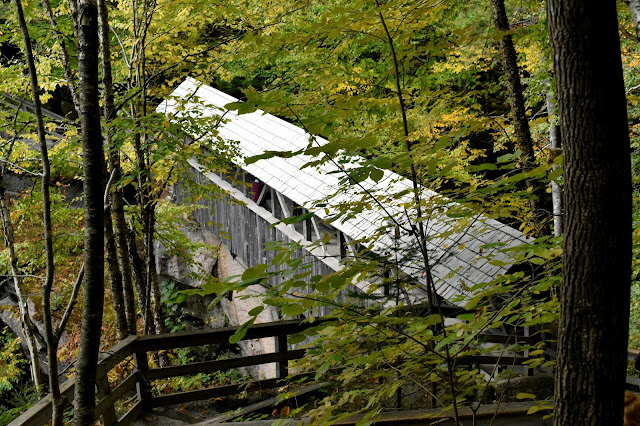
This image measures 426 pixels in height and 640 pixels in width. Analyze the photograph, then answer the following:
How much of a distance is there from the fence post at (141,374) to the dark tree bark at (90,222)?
6.25ft

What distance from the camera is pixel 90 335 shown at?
240 cm

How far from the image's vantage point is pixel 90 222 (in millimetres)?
2410

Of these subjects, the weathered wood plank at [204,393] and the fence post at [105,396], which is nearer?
the fence post at [105,396]

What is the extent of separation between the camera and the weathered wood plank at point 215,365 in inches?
174

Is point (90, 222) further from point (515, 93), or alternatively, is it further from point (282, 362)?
point (515, 93)

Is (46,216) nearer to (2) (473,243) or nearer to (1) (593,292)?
(1) (593,292)

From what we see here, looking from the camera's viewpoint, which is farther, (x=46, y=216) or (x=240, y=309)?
(x=240, y=309)

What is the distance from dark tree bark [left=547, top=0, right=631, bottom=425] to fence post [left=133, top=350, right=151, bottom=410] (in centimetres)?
378

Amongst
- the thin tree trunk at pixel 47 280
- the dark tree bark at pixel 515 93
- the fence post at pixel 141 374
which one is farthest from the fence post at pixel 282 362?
the dark tree bark at pixel 515 93

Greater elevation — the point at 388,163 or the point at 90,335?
the point at 388,163

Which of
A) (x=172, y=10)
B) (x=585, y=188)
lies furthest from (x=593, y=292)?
(x=172, y=10)

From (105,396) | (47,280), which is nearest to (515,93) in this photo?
(47,280)

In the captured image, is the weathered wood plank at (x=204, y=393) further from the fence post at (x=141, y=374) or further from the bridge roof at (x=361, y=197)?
the bridge roof at (x=361, y=197)

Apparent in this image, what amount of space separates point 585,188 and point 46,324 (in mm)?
3067
